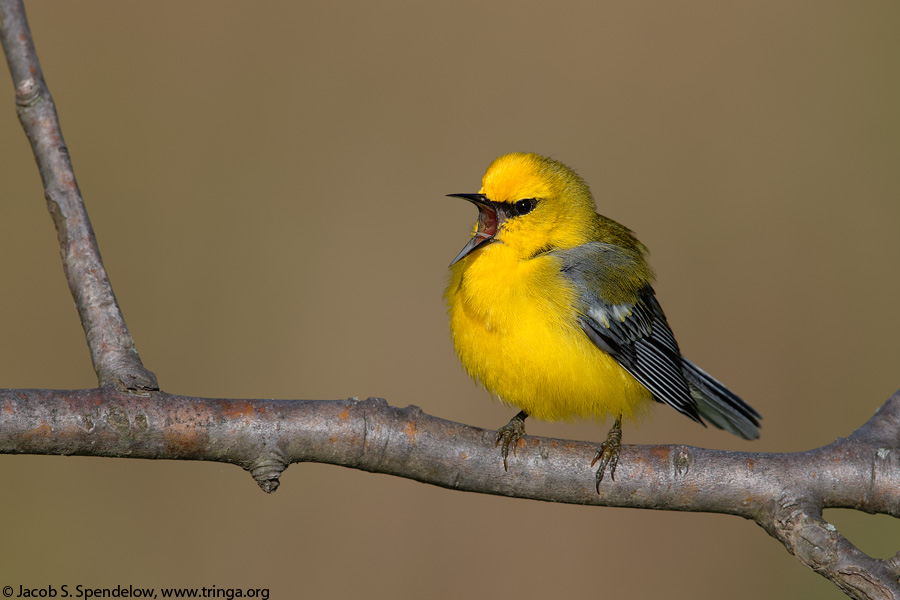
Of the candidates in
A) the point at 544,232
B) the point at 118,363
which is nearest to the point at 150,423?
the point at 118,363

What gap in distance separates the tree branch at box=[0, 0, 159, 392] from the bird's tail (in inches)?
112

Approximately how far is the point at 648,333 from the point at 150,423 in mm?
2383

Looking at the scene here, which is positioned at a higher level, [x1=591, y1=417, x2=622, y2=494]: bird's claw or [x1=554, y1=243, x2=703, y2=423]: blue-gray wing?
[x1=554, y1=243, x2=703, y2=423]: blue-gray wing

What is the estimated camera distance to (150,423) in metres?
2.46

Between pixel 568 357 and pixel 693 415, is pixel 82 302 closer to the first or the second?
pixel 568 357

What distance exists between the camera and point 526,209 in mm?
3861

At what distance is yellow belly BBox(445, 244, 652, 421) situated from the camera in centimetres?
346

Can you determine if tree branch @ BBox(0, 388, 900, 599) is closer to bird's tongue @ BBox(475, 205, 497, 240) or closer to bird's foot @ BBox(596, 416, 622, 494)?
bird's foot @ BBox(596, 416, 622, 494)

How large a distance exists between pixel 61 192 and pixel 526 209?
2.01 meters

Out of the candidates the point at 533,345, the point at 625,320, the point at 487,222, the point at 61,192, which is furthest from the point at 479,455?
the point at 61,192

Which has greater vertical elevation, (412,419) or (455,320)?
(455,320)

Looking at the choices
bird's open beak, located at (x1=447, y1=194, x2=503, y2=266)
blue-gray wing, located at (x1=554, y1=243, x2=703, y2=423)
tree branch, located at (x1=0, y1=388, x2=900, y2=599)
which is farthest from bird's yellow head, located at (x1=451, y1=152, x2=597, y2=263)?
tree branch, located at (x1=0, y1=388, x2=900, y2=599)

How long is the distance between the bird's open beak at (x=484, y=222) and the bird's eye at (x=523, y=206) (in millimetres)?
76

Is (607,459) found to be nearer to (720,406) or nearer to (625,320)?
(625,320)
